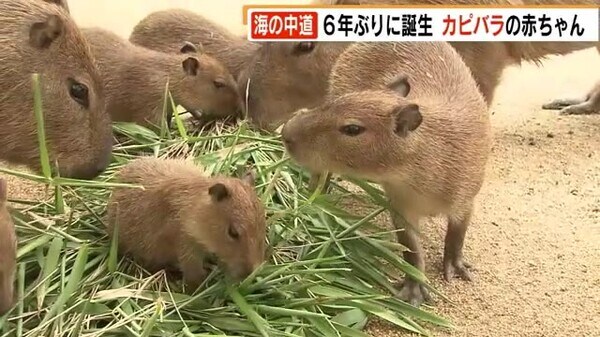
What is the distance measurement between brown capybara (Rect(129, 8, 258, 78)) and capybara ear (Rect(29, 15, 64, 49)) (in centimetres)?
147

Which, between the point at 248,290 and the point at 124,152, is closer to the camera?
the point at 248,290

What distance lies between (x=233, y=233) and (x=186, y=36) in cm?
205

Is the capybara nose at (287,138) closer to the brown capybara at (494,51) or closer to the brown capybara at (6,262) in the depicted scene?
the brown capybara at (6,262)

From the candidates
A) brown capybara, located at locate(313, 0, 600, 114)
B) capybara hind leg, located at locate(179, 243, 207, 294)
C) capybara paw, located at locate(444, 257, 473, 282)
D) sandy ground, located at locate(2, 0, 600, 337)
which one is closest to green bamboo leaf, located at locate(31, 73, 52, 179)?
capybara hind leg, located at locate(179, 243, 207, 294)

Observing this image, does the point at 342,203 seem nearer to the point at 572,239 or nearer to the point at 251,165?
the point at 251,165

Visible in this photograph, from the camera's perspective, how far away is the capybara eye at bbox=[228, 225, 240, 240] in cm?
279

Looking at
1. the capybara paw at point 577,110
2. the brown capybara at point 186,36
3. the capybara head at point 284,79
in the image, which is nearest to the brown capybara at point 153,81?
the capybara head at point 284,79

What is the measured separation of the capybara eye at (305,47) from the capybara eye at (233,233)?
1583mm

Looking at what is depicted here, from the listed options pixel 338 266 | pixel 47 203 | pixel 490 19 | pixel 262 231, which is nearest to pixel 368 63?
pixel 490 19

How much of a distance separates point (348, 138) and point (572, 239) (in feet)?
4.02

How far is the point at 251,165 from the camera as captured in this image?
3.67 metres

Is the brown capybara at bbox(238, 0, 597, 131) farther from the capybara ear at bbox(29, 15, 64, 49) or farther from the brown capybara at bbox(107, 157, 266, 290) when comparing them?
the capybara ear at bbox(29, 15, 64, 49)

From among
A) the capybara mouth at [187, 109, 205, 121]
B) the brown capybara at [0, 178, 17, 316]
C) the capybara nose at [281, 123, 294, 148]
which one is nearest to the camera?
Answer: the brown capybara at [0, 178, 17, 316]

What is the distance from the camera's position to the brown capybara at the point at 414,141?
3.06 meters
